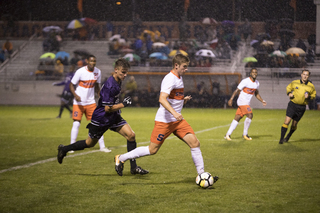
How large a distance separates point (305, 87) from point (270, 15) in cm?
2615

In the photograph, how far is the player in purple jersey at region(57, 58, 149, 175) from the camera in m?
5.88

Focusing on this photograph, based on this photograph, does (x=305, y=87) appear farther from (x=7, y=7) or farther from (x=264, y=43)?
(x=7, y=7)

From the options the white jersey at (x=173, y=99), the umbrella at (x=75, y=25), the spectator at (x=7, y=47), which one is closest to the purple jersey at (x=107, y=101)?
the white jersey at (x=173, y=99)

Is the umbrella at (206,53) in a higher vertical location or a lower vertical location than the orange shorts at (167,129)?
higher

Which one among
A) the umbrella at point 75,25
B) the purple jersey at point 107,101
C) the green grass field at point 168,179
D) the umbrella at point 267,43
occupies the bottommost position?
the green grass field at point 168,179

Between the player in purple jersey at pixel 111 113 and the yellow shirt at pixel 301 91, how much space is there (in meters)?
4.93

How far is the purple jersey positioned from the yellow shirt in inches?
203

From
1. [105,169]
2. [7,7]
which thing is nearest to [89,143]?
[105,169]

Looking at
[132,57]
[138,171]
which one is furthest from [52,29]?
[138,171]

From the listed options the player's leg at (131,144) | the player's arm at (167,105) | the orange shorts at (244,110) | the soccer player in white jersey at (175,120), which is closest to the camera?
the player's arm at (167,105)

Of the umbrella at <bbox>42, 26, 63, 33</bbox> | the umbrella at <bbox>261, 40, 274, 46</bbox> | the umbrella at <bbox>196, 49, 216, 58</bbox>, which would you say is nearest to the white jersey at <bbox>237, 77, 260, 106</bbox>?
the umbrella at <bbox>196, 49, 216, 58</bbox>

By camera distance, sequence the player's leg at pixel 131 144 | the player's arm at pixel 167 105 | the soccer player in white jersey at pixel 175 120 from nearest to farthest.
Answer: the player's arm at pixel 167 105 → the soccer player in white jersey at pixel 175 120 → the player's leg at pixel 131 144

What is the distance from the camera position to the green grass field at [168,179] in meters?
4.52

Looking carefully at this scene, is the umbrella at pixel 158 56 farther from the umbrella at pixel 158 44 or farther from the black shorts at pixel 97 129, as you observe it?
the black shorts at pixel 97 129
